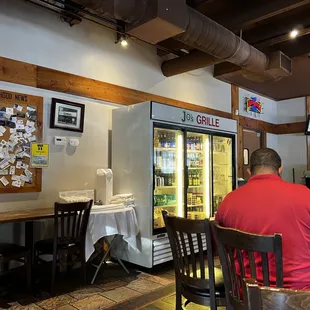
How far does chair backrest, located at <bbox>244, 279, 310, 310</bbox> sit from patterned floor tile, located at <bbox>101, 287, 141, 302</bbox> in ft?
8.71

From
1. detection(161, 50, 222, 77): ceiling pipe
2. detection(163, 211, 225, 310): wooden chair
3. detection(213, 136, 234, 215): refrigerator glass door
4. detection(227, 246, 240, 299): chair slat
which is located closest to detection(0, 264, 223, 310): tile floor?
detection(163, 211, 225, 310): wooden chair

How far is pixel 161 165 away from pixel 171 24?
192cm

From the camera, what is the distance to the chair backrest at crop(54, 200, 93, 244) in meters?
3.21

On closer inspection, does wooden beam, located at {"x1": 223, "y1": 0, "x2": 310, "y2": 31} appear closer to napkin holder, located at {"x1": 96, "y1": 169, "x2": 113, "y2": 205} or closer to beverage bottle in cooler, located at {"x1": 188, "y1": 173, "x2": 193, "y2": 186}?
beverage bottle in cooler, located at {"x1": 188, "y1": 173, "x2": 193, "y2": 186}

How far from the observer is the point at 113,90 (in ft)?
15.3

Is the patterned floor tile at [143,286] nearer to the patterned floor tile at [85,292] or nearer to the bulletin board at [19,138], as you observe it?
the patterned floor tile at [85,292]

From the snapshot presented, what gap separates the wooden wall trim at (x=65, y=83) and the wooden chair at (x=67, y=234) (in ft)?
5.27

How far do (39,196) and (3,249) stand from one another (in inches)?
35.5

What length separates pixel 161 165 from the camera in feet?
14.2

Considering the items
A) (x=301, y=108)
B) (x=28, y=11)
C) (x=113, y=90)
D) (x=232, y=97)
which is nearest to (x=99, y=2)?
(x=28, y=11)

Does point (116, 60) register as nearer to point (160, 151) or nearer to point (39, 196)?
point (160, 151)

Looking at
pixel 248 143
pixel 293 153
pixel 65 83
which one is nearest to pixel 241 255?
pixel 65 83

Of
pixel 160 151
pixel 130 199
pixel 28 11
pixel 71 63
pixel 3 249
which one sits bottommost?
pixel 3 249

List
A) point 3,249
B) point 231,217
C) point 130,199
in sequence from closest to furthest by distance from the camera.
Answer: point 231,217
point 3,249
point 130,199
